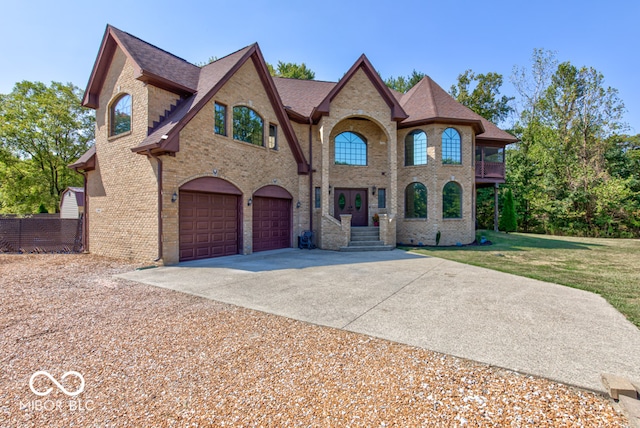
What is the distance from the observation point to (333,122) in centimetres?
1405

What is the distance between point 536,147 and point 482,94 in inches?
339

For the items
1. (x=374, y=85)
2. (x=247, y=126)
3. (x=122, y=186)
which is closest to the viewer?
(x=122, y=186)

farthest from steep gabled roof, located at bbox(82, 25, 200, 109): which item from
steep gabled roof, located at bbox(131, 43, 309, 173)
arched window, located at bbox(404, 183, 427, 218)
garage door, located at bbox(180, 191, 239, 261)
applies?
arched window, located at bbox(404, 183, 427, 218)

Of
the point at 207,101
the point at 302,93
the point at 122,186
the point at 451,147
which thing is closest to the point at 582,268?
the point at 451,147

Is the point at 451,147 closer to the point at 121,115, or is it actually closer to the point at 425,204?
the point at 425,204

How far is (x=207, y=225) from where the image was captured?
10469 mm

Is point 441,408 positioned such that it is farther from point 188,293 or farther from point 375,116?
point 375,116

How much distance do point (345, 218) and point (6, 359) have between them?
438 inches

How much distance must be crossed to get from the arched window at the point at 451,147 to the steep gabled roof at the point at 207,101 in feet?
24.5

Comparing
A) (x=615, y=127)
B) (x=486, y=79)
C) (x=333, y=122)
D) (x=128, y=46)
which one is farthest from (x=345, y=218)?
(x=486, y=79)

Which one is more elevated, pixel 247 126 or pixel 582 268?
pixel 247 126

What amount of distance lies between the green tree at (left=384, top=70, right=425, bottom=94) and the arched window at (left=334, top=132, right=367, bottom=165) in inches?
838

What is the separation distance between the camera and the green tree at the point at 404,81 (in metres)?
32.7

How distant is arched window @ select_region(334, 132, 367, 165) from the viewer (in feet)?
52.0
